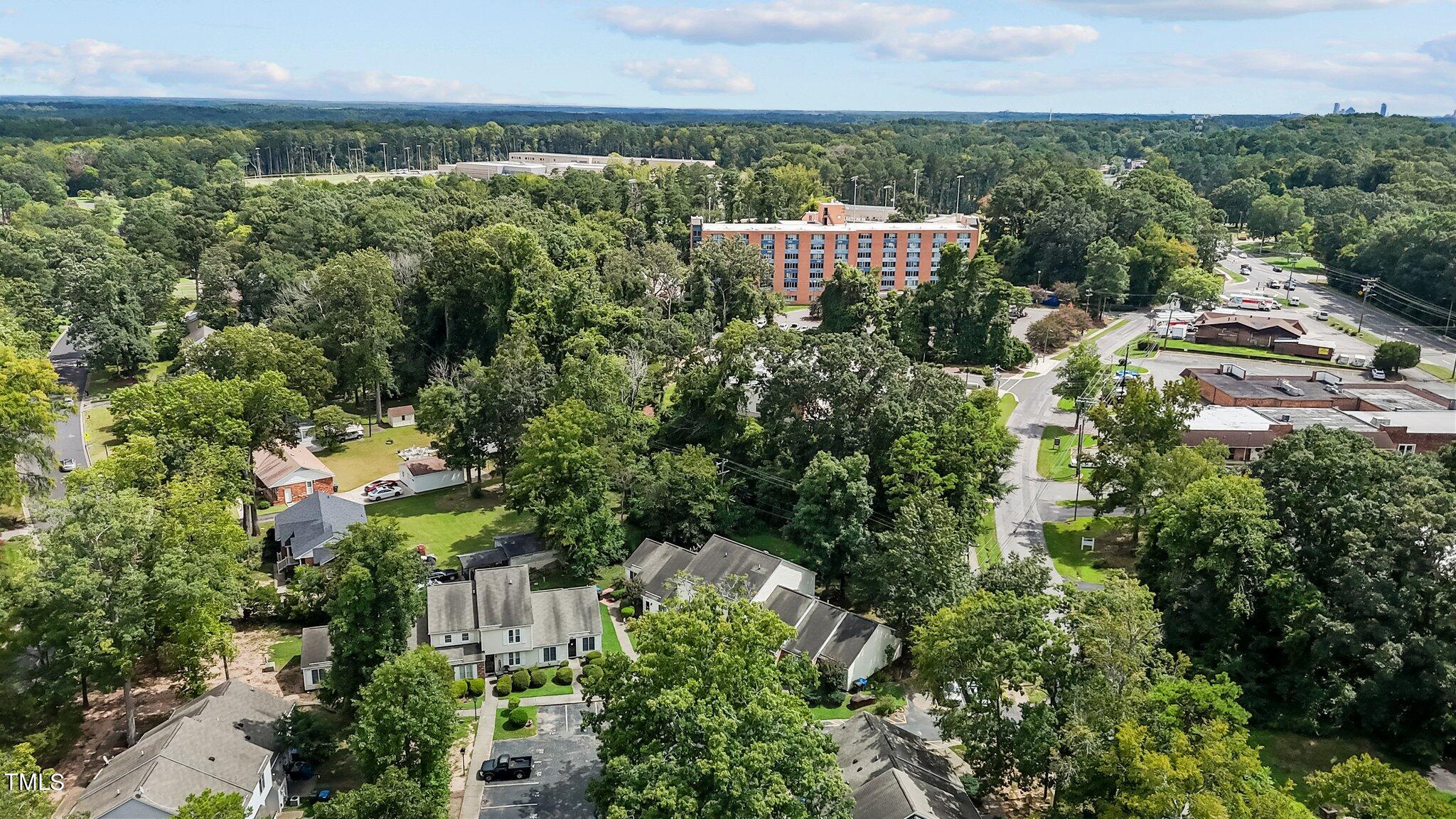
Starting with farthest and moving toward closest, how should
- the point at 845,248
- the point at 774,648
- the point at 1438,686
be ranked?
the point at 845,248, the point at 1438,686, the point at 774,648

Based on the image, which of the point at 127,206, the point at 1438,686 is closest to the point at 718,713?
the point at 1438,686

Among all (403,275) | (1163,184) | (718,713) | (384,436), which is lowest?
(384,436)

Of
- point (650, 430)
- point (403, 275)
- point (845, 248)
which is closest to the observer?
point (650, 430)

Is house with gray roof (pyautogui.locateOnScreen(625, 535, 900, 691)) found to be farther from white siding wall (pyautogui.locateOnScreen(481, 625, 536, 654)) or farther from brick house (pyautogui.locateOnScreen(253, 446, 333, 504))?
brick house (pyautogui.locateOnScreen(253, 446, 333, 504))

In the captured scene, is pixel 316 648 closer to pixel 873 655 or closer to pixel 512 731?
pixel 512 731

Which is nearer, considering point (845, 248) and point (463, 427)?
point (463, 427)

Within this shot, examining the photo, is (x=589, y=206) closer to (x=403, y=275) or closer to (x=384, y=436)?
(x=403, y=275)

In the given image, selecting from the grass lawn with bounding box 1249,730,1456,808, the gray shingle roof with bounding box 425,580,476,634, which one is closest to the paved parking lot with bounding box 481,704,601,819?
the gray shingle roof with bounding box 425,580,476,634
